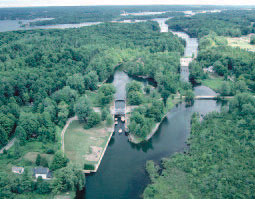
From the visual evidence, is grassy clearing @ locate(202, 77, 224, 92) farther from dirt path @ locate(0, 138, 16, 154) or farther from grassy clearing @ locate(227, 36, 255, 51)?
dirt path @ locate(0, 138, 16, 154)

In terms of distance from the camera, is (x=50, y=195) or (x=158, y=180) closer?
(x=50, y=195)

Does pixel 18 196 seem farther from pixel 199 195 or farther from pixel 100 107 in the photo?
pixel 100 107

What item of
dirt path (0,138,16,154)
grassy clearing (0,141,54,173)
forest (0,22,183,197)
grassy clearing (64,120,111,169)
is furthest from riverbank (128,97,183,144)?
dirt path (0,138,16,154)

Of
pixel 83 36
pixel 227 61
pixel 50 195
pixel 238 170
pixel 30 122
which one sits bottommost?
pixel 50 195

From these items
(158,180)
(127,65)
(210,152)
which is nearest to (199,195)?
(158,180)

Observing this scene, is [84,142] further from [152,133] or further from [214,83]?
[214,83]

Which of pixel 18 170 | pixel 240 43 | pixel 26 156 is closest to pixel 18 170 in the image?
pixel 18 170
